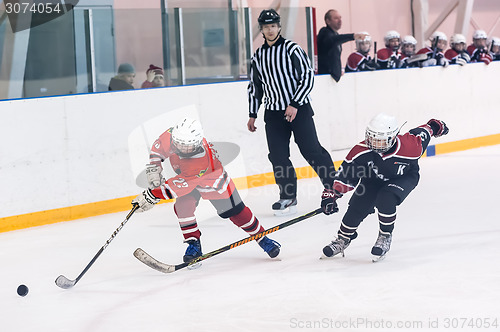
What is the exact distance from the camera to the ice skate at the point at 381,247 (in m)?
3.89

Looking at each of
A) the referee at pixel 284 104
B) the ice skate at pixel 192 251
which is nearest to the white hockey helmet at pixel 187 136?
the ice skate at pixel 192 251

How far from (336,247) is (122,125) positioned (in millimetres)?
2541

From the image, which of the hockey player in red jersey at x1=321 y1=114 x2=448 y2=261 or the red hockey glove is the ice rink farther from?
the red hockey glove

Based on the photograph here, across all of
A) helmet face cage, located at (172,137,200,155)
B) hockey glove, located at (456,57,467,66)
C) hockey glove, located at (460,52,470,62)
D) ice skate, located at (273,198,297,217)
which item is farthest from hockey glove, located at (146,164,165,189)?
hockey glove, located at (460,52,470,62)

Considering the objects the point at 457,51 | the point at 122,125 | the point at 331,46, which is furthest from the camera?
the point at 457,51

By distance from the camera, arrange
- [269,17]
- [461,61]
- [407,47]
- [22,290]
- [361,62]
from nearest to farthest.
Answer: [22,290]
[269,17]
[361,62]
[461,61]
[407,47]

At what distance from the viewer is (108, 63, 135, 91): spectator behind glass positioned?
6.13 m

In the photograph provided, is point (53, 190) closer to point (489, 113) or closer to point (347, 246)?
point (347, 246)

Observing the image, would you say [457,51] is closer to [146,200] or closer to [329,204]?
[329,204]

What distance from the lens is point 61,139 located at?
18.7 ft

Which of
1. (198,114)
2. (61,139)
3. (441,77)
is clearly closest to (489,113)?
(441,77)

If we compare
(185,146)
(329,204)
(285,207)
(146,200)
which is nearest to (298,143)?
(285,207)

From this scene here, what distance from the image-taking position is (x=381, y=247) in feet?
12.8
